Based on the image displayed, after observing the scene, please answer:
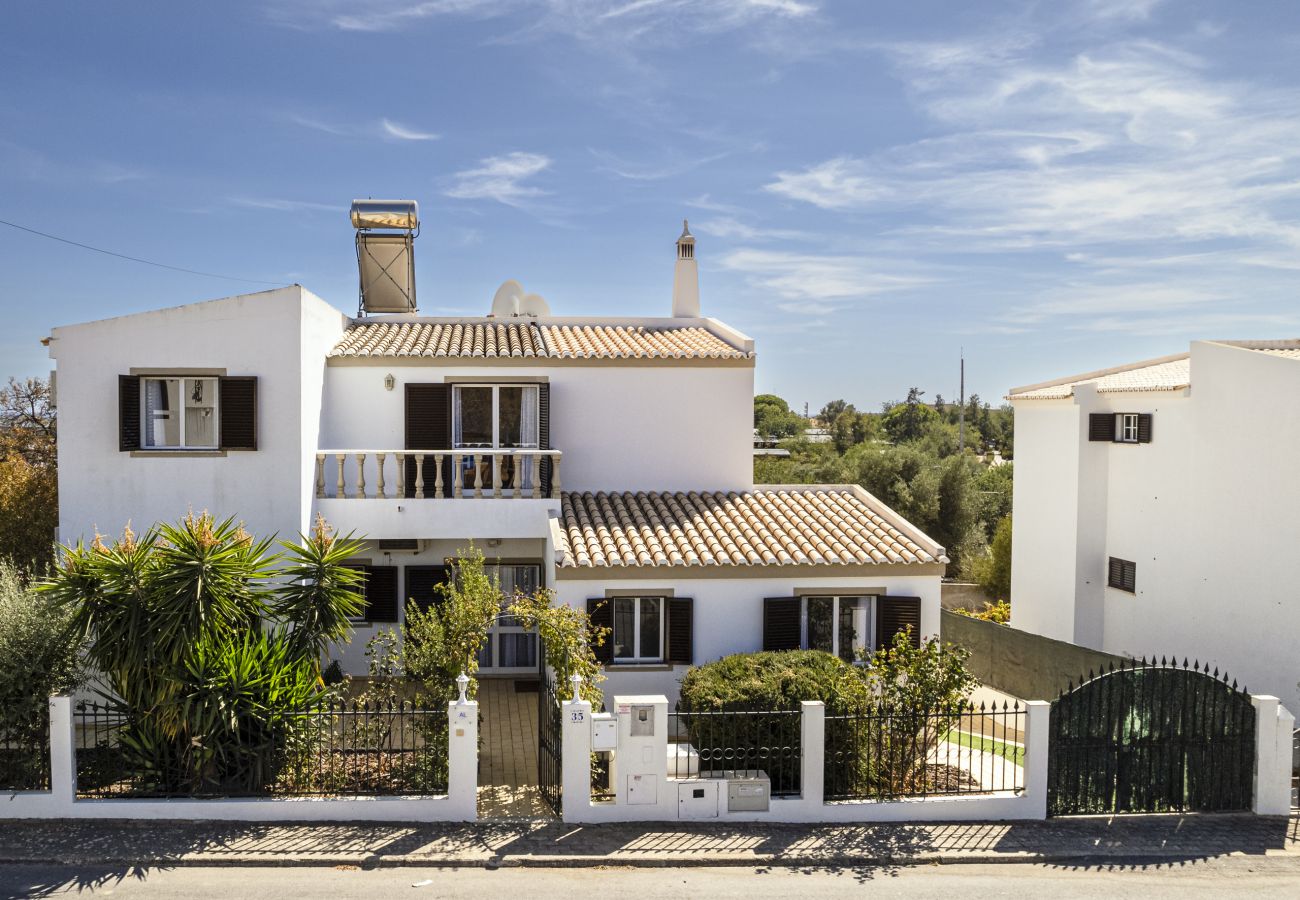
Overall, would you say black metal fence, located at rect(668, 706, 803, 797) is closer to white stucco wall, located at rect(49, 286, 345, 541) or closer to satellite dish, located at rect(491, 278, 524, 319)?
white stucco wall, located at rect(49, 286, 345, 541)

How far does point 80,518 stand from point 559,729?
374 inches

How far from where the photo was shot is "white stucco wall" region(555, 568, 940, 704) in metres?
15.4

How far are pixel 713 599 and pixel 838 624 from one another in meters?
2.18

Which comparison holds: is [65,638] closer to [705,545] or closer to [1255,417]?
[705,545]

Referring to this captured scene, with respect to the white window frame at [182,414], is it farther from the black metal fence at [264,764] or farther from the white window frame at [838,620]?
the white window frame at [838,620]

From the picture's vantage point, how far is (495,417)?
1873 centimetres

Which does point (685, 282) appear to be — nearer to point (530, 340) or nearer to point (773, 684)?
point (530, 340)

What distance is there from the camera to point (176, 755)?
11.9 meters

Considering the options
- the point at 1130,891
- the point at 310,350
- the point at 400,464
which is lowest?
the point at 1130,891

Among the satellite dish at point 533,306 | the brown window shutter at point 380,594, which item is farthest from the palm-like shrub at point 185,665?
the satellite dish at point 533,306

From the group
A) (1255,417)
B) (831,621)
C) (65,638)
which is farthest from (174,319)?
(1255,417)

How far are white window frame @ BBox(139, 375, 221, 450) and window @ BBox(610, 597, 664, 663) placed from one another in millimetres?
7267

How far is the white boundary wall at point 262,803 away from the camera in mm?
11406

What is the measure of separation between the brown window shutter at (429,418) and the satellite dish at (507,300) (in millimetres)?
4629
